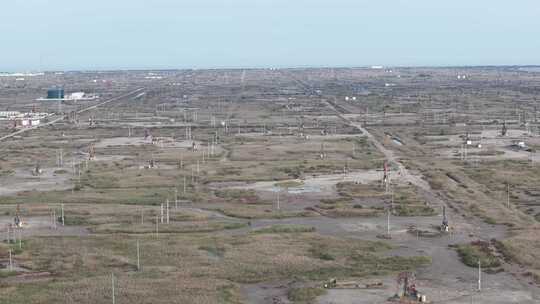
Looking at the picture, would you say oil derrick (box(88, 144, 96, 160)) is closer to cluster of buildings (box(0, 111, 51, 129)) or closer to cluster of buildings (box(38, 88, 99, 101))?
cluster of buildings (box(0, 111, 51, 129))

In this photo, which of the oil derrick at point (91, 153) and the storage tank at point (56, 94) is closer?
the oil derrick at point (91, 153)

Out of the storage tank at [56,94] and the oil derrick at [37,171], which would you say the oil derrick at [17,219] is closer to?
the oil derrick at [37,171]

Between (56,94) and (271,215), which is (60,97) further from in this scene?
(271,215)

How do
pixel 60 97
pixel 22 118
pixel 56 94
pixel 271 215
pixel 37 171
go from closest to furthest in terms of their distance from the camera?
pixel 271 215
pixel 37 171
pixel 22 118
pixel 60 97
pixel 56 94

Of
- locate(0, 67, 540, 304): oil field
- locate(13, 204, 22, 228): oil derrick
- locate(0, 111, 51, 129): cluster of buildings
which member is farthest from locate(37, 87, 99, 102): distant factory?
locate(13, 204, 22, 228): oil derrick

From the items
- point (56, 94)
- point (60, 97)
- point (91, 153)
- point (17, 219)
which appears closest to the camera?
point (17, 219)

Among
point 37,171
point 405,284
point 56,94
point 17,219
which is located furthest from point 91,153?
point 56,94

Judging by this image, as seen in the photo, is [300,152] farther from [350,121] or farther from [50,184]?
[350,121]

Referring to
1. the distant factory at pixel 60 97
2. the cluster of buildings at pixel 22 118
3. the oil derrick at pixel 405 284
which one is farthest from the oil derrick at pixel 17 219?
the distant factory at pixel 60 97

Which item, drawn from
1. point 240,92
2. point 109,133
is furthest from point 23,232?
point 240,92
